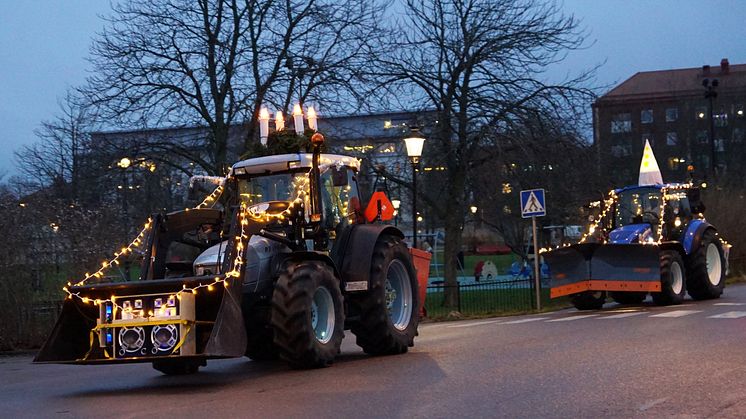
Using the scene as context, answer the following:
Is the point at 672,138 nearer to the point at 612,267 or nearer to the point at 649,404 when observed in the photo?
the point at 612,267

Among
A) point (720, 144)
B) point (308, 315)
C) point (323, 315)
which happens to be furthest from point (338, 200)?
point (720, 144)

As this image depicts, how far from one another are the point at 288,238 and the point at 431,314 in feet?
46.0

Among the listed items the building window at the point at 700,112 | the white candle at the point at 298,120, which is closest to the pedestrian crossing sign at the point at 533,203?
the white candle at the point at 298,120

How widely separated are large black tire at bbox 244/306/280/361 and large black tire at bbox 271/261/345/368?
379mm

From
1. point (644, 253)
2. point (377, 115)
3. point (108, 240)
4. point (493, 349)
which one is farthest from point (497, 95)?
point (493, 349)

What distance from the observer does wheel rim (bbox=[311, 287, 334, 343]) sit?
12617mm

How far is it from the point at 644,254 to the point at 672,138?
195 feet

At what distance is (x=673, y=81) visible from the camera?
9756 cm

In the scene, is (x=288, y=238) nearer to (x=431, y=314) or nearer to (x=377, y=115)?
(x=431, y=314)

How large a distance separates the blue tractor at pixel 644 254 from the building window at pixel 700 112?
166ft

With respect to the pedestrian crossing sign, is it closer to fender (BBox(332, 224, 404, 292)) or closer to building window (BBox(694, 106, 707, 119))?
fender (BBox(332, 224, 404, 292))

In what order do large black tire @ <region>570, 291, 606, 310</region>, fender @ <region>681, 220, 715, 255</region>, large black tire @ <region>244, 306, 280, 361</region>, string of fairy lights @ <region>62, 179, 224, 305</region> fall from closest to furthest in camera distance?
string of fairy lights @ <region>62, 179, 224, 305</region> → large black tire @ <region>244, 306, 280, 361</region> → fender @ <region>681, 220, 715, 255</region> → large black tire @ <region>570, 291, 606, 310</region>

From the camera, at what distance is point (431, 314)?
88.2ft

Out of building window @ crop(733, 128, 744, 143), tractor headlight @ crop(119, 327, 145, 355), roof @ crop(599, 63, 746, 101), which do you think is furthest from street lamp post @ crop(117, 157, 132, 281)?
roof @ crop(599, 63, 746, 101)
